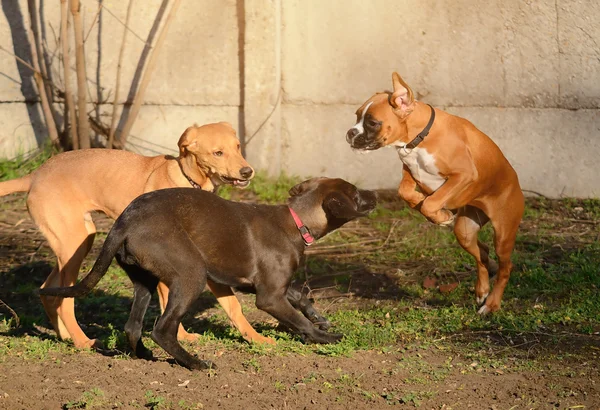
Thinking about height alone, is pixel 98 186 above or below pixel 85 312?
above

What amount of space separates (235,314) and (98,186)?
1352mm

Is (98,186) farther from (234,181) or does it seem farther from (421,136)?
(421,136)

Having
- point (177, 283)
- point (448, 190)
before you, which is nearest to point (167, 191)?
point (177, 283)

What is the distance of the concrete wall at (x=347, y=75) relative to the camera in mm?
9289

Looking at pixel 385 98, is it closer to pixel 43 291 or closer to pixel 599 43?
pixel 43 291

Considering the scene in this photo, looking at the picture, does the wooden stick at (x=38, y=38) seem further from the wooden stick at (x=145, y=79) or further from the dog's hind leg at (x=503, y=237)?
the dog's hind leg at (x=503, y=237)

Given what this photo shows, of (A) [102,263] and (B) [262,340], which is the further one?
(B) [262,340]

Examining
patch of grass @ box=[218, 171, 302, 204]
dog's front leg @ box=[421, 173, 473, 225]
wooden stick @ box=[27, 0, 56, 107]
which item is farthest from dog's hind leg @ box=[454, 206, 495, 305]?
wooden stick @ box=[27, 0, 56, 107]

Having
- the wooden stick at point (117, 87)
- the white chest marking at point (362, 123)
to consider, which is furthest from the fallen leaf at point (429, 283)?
the wooden stick at point (117, 87)

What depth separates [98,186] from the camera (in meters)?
6.27

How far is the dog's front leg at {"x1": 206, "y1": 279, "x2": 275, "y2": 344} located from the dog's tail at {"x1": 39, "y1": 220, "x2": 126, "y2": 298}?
37.7 inches

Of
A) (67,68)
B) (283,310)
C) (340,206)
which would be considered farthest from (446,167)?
(67,68)

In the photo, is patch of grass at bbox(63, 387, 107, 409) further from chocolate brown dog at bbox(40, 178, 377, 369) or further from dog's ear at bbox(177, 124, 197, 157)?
dog's ear at bbox(177, 124, 197, 157)

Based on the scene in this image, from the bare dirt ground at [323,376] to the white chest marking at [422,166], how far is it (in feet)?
3.81
